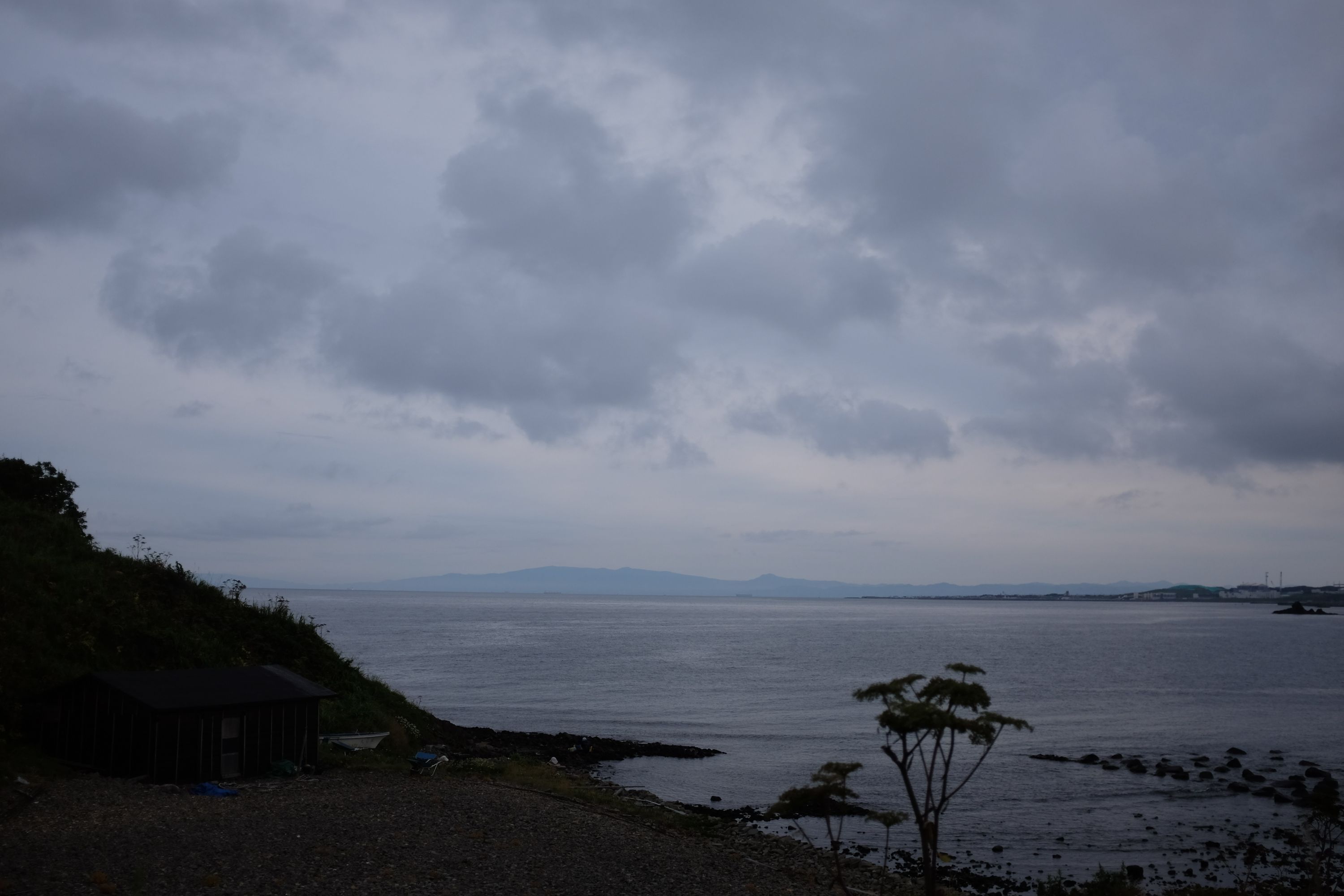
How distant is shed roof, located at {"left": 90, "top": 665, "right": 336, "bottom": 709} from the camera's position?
76.2ft

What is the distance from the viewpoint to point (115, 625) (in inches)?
1201

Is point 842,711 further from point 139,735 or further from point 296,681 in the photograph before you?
point 139,735

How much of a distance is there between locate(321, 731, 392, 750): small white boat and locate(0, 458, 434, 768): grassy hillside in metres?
0.79

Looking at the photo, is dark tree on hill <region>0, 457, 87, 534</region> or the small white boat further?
dark tree on hill <region>0, 457, 87, 534</region>

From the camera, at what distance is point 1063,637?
137500 mm

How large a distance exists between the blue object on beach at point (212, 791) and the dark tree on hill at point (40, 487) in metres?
23.8

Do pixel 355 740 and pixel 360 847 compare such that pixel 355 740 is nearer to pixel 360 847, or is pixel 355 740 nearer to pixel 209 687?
pixel 209 687

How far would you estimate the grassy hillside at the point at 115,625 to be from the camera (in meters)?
27.4

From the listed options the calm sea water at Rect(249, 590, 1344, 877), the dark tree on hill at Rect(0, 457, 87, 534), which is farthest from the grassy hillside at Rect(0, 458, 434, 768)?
the calm sea water at Rect(249, 590, 1344, 877)

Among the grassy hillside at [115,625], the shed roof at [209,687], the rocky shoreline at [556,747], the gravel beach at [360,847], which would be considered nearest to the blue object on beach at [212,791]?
the gravel beach at [360,847]

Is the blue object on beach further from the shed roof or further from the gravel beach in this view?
the shed roof

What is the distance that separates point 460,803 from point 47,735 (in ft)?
37.1

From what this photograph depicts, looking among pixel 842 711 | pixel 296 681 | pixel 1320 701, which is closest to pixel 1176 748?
pixel 842 711

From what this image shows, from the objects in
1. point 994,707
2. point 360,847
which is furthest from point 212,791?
point 994,707
